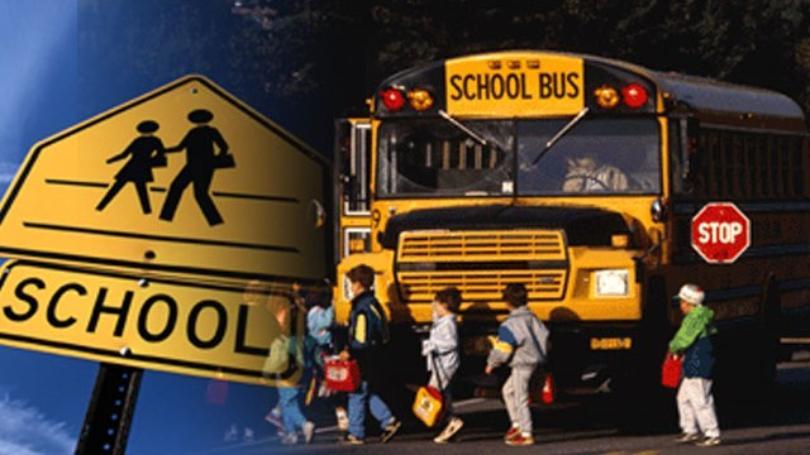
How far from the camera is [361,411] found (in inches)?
581

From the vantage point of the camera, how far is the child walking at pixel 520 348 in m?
14.4

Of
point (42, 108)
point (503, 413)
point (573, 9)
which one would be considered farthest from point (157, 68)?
point (573, 9)

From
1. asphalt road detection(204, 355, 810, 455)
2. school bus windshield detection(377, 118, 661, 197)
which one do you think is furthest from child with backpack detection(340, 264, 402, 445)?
school bus windshield detection(377, 118, 661, 197)

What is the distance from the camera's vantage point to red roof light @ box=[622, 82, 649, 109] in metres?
15.6

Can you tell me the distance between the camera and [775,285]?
1884 cm

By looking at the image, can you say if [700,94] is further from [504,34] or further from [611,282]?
[504,34]

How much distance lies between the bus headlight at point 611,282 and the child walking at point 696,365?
41 cm

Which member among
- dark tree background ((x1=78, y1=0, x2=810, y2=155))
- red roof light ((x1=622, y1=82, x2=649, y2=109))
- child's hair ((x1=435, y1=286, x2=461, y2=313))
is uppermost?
dark tree background ((x1=78, y1=0, x2=810, y2=155))

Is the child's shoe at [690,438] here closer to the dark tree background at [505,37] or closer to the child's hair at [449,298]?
the child's hair at [449,298]

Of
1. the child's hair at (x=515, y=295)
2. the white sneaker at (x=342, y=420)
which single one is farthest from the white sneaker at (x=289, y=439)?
the child's hair at (x=515, y=295)

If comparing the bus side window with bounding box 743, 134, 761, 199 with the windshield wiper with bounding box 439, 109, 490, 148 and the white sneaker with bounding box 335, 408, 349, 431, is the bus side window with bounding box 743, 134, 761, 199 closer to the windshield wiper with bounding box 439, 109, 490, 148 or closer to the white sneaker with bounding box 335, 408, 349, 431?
the windshield wiper with bounding box 439, 109, 490, 148

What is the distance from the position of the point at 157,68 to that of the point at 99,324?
2.57 m

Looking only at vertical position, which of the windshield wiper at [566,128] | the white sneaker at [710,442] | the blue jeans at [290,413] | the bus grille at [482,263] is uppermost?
the windshield wiper at [566,128]

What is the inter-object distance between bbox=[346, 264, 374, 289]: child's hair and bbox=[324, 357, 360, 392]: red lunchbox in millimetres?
564
